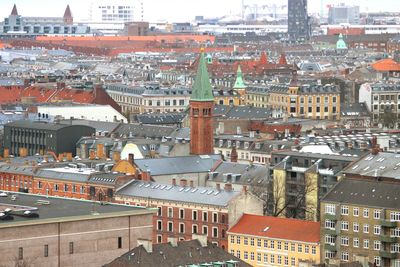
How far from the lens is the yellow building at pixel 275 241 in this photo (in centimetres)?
8531

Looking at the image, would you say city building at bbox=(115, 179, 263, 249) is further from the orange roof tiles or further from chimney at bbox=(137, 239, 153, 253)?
chimney at bbox=(137, 239, 153, 253)

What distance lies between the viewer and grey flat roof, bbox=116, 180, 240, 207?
92.8 metres

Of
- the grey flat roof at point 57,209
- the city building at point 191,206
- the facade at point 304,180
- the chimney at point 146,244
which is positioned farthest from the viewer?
the facade at point 304,180

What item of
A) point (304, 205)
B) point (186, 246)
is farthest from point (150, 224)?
point (304, 205)

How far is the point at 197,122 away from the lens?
11412 centimetres

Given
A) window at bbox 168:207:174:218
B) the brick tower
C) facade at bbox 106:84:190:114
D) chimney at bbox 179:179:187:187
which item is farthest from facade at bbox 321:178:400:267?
facade at bbox 106:84:190:114

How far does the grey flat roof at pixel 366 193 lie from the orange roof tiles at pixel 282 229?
1.49 meters

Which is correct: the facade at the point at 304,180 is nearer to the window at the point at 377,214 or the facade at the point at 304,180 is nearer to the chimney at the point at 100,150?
A: the window at the point at 377,214

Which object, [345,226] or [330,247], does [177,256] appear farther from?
[345,226]

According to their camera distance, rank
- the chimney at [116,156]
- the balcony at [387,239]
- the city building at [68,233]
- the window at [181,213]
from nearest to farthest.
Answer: the city building at [68,233]
the balcony at [387,239]
the window at [181,213]
the chimney at [116,156]

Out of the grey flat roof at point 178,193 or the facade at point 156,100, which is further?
the facade at point 156,100

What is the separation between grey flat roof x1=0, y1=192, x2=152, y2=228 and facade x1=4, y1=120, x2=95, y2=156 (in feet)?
131

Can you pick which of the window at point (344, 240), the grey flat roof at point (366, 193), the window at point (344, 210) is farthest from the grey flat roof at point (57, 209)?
the grey flat roof at point (366, 193)

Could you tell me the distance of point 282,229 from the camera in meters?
86.6
